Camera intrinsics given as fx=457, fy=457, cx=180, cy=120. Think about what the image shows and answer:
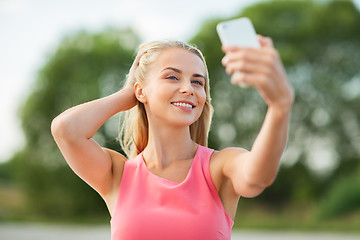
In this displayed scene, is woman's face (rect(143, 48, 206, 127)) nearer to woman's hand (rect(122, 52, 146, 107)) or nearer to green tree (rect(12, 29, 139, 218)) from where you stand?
woman's hand (rect(122, 52, 146, 107))

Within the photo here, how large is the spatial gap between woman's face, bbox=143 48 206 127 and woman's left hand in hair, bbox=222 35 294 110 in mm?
816

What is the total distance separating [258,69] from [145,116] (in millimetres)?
1401

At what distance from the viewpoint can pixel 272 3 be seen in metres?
21.2

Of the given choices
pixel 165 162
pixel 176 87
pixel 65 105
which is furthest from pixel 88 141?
pixel 65 105

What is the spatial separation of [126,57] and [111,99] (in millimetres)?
18231

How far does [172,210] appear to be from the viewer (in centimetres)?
238

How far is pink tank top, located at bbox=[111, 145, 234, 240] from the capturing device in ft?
7.64

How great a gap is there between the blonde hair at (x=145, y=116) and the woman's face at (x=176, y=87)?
6 centimetres

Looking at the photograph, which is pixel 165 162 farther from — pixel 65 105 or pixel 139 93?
pixel 65 105

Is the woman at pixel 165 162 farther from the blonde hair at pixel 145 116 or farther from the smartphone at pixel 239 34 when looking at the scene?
the smartphone at pixel 239 34

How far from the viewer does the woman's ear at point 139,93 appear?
2.75 m

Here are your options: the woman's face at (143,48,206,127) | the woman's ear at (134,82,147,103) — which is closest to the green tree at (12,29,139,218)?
the woman's ear at (134,82,147,103)

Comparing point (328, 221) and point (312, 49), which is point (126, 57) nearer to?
point (312, 49)

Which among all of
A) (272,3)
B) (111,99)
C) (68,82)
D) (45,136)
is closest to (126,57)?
(68,82)
